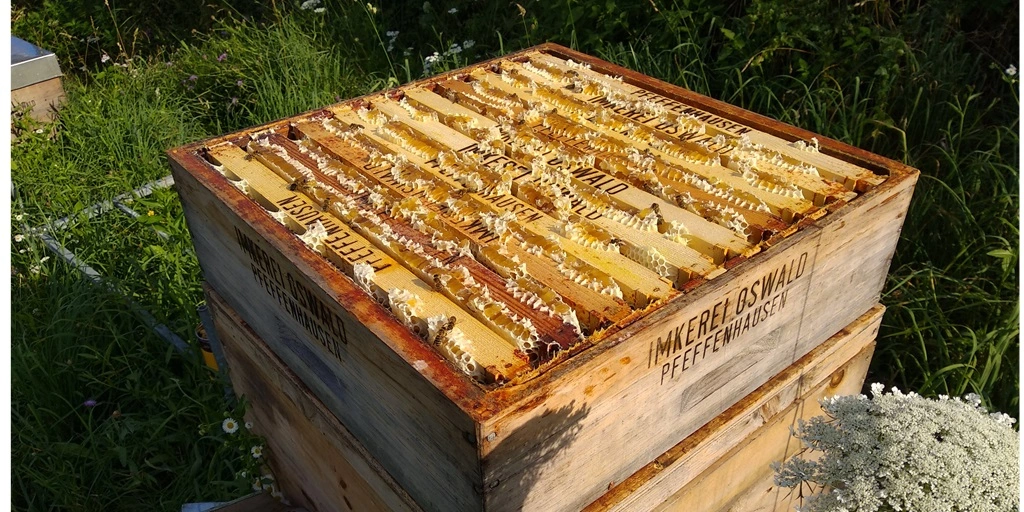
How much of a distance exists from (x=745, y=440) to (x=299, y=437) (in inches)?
50.2

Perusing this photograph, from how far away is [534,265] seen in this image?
5.41 feet

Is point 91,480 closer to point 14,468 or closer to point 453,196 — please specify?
point 14,468

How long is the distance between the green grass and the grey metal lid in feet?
0.84

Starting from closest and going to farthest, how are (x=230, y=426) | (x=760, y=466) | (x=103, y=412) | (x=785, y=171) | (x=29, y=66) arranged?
(x=785, y=171) < (x=760, y=466) < (x=230, y=426) < (x=103, y=412) < (x=29, y=66)

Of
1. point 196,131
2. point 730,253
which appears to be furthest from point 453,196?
point 196,131

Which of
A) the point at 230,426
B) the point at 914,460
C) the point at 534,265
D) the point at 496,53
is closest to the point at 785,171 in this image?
the point at 534,265

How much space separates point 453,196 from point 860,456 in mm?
1117

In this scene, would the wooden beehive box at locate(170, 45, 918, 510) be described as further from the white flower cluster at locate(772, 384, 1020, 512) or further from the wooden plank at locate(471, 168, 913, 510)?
the white flower cluster at locate(772, 384, 1020, 512)

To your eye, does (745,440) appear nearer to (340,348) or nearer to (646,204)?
(646,204)

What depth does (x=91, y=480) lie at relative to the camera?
290 cm

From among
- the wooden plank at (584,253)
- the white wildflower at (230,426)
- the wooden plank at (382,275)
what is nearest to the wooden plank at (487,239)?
the wooden plank at (584,253)

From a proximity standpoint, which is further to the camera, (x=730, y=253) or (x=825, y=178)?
(x=825, y=178)

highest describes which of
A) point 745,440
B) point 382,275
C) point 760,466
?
point 382,275

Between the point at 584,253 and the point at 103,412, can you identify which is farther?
the point at 103,412
